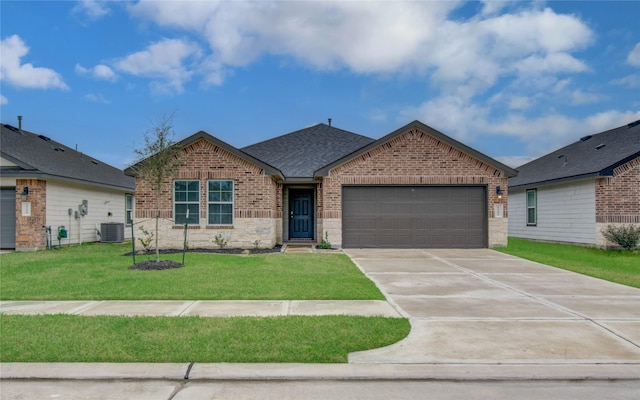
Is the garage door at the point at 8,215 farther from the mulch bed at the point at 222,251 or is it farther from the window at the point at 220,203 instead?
the window at the point at 220,203

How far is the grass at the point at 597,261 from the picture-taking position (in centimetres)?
990

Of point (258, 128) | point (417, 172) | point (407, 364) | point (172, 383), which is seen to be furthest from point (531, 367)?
point (258, 128)

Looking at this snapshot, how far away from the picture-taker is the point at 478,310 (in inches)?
260

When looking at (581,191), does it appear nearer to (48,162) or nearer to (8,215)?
(48,162)

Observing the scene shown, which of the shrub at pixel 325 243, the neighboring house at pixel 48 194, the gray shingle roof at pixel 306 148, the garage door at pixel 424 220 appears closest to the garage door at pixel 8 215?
the neighboring house at pixel 48 194

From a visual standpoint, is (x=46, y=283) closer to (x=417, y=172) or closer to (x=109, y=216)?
(x=417, y=172)

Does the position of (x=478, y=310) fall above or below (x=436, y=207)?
below

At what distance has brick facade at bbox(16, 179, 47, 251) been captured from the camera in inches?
613

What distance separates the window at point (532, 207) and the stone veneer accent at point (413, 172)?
560cm

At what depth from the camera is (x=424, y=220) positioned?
16641 mm

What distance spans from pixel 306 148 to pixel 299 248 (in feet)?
22.5

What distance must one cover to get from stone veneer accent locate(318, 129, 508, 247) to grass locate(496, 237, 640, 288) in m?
2.47

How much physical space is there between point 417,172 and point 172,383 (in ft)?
45.2

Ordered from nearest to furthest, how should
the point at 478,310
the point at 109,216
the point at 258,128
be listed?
the point at 478,310 < the point at 109,216 < the point at 258,128
